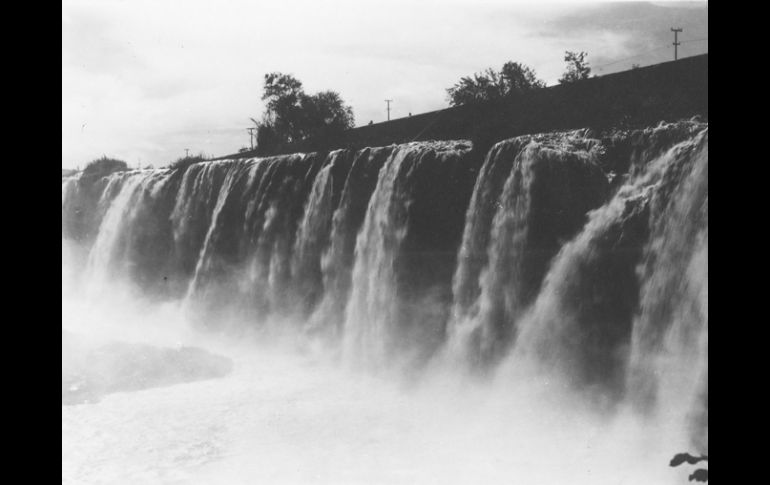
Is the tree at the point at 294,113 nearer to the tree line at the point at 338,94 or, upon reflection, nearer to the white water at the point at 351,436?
the tree line at the point at 338,94

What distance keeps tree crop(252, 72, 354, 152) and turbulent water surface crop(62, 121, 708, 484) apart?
2.92 feet

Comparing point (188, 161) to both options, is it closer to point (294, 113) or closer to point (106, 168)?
point (106, 168)

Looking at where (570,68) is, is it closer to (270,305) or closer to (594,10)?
(594,10)

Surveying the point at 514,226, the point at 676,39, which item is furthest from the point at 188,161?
the point at 676,39

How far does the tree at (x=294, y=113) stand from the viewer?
8.74 metres

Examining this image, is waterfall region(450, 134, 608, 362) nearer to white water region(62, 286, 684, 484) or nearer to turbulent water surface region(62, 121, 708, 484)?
turbulent water surface region(62, 121, 708, 484)

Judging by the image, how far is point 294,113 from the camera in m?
12.2

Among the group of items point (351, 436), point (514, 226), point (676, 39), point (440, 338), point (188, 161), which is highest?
point (188, 161)

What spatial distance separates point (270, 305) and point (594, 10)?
8360 mm

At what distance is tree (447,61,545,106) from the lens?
320 inches

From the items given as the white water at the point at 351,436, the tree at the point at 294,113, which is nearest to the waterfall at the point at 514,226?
the white water at the point at 351,436

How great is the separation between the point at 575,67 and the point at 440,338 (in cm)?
419

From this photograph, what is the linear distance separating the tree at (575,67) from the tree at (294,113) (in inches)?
121
